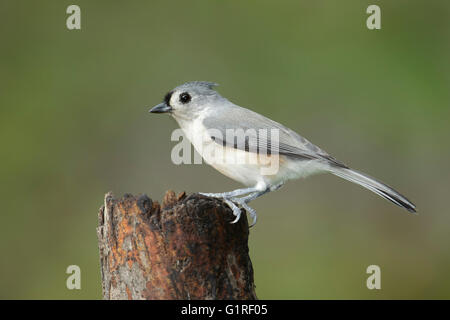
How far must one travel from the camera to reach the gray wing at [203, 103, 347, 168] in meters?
3.15

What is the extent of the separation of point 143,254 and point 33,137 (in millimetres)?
3709

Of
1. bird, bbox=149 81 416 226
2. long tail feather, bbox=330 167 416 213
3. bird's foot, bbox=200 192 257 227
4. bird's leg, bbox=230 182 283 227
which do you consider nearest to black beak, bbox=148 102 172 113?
bird, bbox=149 81 416 226

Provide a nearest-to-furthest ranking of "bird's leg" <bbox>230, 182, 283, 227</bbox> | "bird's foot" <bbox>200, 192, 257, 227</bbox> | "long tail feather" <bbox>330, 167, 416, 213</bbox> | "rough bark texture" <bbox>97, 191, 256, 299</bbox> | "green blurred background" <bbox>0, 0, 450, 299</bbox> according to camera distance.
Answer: "rough bark texture" <bbox>97, 191, 256, 299</bbox> → "bird's foot" <bbox>200, 192, 257, 227</bbox> → "bird's leg" <bbox>230, 182, 283, 227</bbox> → "long tail feather" <bbox>330, 167, 416, 213</bbox> → "green blurred background" <bbox>0, 0, 450, 299</bbox>

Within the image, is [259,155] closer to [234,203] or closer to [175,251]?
[234,203]

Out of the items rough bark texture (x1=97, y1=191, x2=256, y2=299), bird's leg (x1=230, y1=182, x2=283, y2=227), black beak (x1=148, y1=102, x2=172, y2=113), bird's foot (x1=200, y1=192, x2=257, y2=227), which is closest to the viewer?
rough bark texture (x1=97, y1=191, x2=256, y2=299)

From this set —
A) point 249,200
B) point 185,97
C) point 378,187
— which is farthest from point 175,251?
point 185,97

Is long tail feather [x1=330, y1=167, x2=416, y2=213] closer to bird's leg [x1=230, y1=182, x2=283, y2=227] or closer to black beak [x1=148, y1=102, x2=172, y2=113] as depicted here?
bird's leg [x1=230, y1=182, x2=283, y2=227]

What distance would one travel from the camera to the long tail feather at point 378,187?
296 cm

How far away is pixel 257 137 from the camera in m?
3.19

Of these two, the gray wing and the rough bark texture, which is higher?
the gray wing

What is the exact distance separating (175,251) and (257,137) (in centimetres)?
113

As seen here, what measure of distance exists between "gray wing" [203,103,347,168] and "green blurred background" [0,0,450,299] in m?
2.08

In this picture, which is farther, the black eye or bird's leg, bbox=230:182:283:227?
the black eye

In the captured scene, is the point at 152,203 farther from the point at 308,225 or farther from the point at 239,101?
the point at 239,101
